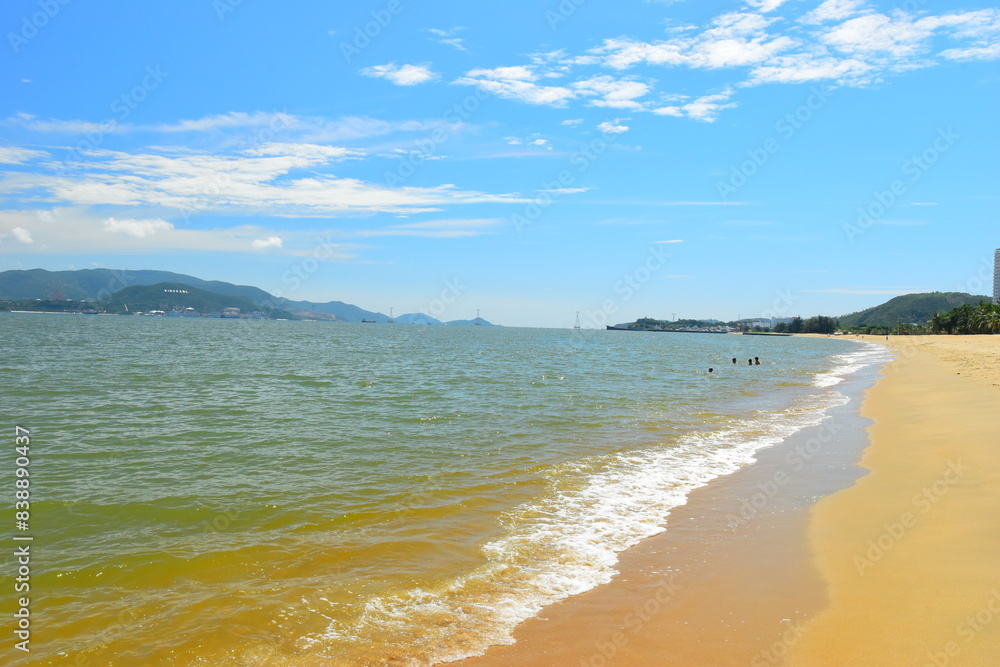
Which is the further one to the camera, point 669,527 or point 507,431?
point 507,431

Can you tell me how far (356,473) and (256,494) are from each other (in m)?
2.14

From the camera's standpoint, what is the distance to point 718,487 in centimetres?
1142

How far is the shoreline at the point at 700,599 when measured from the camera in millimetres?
5305

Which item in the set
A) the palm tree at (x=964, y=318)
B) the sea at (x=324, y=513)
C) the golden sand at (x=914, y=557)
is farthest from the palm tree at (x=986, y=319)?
the golden sand at (x=914, y=557)

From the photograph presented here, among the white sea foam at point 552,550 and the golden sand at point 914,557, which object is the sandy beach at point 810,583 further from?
the white sea foam at point 552,550

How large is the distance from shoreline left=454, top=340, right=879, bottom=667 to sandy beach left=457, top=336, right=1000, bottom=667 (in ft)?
0.06

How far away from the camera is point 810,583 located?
675cm

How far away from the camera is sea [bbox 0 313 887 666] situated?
19.1 feet

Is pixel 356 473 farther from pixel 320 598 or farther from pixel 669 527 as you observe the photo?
pixel 669 527

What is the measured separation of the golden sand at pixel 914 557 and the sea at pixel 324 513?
2626 millimetres

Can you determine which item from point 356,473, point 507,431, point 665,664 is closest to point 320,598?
point 665,664

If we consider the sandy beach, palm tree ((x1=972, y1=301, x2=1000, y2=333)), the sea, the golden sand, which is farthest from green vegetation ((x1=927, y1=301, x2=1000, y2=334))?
the sandy beach

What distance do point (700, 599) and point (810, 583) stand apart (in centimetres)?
151

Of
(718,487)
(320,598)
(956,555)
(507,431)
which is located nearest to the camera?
(320,598)
